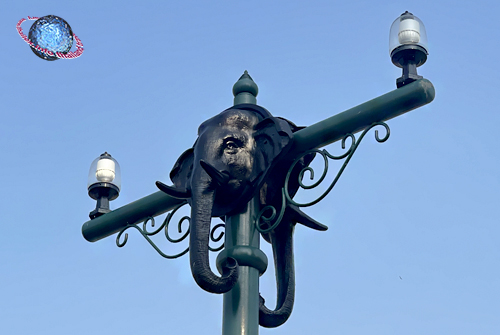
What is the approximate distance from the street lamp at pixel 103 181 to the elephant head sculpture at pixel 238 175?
1066 mm

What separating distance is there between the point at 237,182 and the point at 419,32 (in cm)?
152

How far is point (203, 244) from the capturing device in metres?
6.01

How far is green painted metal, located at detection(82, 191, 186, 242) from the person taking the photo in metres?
7.06

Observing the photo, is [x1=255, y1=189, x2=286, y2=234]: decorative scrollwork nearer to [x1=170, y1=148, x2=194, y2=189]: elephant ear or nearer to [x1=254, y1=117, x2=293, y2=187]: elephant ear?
[x1=254, y1=117, x2=293, y2=187]: elephant ear

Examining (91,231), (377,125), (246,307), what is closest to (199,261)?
(246,307)

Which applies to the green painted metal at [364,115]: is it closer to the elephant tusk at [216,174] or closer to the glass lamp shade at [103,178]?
the elephant tusk at [216,174]

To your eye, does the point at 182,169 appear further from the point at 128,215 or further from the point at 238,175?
the point at 128,215

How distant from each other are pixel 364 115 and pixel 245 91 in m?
1.25

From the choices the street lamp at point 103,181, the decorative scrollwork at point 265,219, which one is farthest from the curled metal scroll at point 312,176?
the street lamp at point 103,181

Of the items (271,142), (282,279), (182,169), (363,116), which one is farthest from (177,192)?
(363,116)

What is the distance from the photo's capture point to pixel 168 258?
6785mm

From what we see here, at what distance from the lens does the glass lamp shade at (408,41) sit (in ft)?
20.2

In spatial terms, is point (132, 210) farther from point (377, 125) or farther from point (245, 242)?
point (377, 125)

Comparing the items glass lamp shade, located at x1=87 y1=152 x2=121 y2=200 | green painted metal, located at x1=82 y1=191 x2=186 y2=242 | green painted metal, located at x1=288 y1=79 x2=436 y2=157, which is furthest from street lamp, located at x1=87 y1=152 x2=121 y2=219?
green painted metal, located at x1=288 y1=79 x2=436 y2=157
